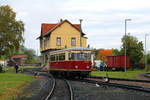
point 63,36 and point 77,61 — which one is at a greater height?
point 63,36

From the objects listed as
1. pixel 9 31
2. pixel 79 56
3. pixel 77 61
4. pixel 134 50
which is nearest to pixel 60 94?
pixel 77 61

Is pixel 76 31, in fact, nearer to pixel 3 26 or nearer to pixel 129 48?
pixel 129 48

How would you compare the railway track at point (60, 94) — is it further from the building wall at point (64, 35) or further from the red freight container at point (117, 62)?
the building wall at point (64, 35)

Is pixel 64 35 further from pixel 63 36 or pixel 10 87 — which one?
pixel 10 87

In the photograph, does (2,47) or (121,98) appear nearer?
(121,98)

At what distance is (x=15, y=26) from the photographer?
62281mm

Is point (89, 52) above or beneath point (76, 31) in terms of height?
beneath

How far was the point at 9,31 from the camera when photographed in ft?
202

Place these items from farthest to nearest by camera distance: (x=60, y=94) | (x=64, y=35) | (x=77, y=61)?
(x=64, y=35)
(x=77, y=61)
(x=60, y=94)

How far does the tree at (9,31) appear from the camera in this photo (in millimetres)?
60906

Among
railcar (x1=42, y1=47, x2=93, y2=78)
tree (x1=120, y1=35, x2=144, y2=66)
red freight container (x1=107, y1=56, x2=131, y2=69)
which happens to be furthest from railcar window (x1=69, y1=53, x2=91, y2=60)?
tree (x1=120, y1=35, x2=144, y2=66)

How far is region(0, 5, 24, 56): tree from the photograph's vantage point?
6091cm

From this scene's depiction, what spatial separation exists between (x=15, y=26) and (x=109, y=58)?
2045 cm

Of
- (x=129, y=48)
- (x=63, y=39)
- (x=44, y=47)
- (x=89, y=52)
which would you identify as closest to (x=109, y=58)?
(x=129, y=48)
